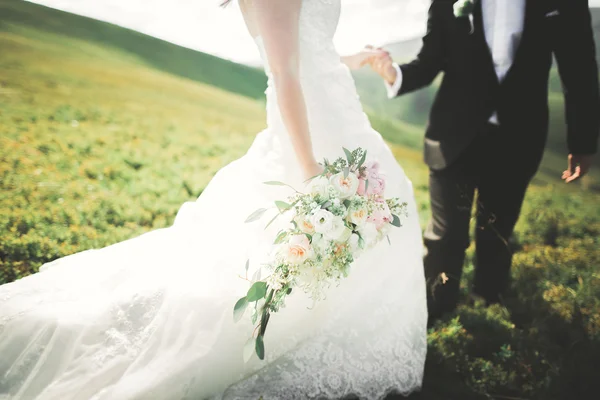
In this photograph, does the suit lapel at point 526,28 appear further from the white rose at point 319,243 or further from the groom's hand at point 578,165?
the white rose at point 319,243

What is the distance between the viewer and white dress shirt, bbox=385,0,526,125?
2.18 metres

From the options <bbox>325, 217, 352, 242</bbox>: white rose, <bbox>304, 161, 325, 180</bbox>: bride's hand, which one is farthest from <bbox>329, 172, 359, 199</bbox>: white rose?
<bbox>304, 161, 325, 180</bbox>: bride's hand

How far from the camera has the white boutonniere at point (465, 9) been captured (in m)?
2.31

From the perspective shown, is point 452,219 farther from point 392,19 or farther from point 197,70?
point 197,70

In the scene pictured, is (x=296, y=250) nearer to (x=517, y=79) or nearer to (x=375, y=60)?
(x=375, y=60)

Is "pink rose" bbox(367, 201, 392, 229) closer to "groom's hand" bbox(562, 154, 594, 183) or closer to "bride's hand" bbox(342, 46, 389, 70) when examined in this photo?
"bride's hand" bbox(342, 46, 389, 70)

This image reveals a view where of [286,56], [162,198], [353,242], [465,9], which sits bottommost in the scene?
[162,198]

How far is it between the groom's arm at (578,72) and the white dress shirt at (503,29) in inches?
8.8

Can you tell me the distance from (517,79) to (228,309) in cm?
→ 232

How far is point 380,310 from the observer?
2.10 meters

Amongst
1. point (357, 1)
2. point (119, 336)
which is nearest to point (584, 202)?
point (357, 1)

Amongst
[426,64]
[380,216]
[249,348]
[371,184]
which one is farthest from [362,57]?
[249,348]

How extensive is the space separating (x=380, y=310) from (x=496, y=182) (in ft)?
4.34

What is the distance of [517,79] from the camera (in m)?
2.31
